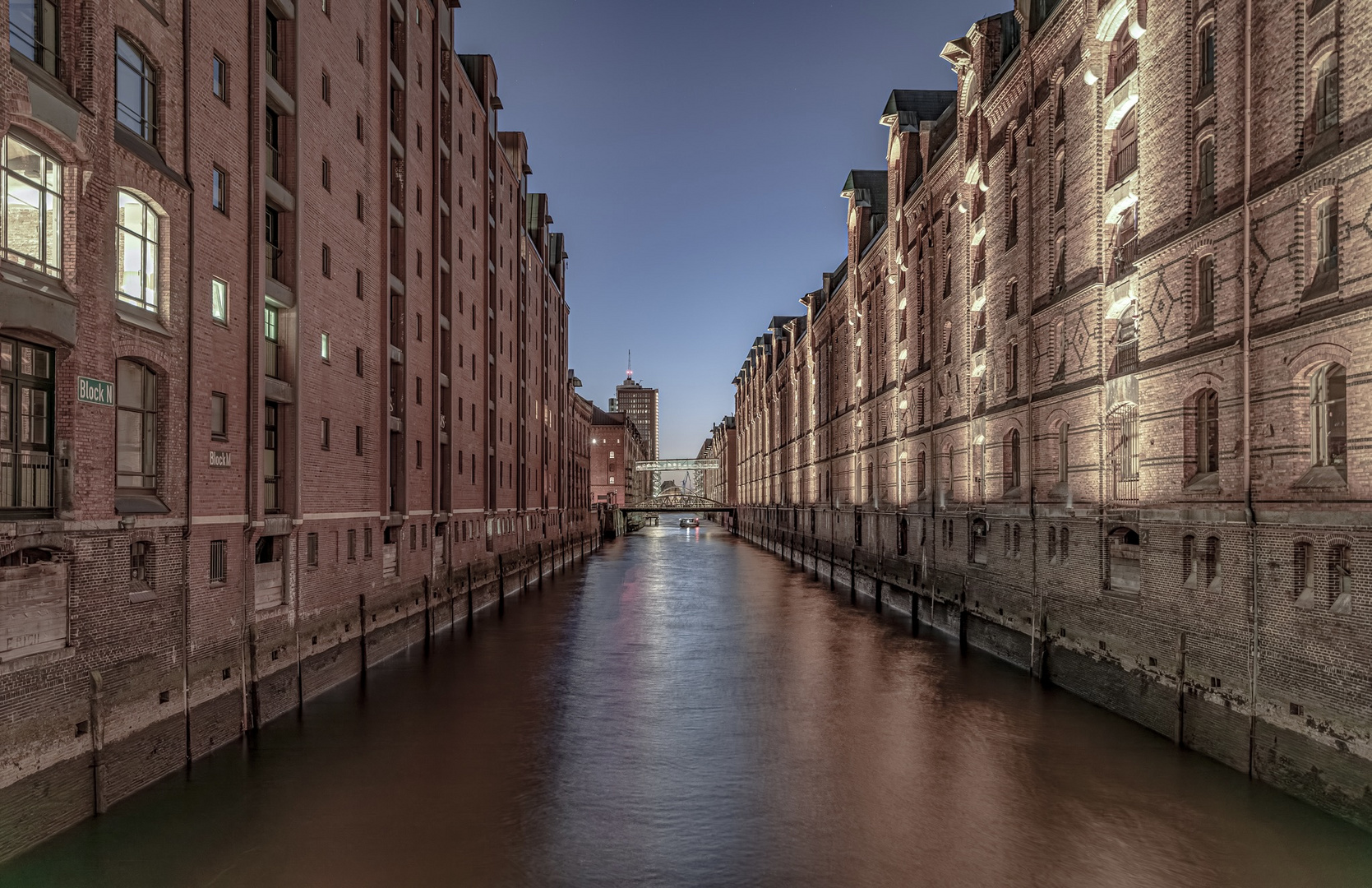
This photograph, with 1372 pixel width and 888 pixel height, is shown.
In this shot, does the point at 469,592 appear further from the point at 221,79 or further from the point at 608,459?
the point at 608,459

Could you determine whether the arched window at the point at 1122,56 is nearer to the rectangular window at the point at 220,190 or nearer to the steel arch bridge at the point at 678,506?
the rectangular window at the point at 220,190

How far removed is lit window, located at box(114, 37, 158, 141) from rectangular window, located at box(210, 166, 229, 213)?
1881mm

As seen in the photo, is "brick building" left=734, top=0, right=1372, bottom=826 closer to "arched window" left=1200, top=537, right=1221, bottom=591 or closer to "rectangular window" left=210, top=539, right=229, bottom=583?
"arched window" left=1200, top=537, right=1221, bottom=591

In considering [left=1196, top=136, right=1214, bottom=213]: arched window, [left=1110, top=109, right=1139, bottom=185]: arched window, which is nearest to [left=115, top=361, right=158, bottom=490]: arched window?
[left=1196, top=136, right=1214, bottom=213]: arched window

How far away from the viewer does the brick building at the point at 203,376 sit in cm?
1066

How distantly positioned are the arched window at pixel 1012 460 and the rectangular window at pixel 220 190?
20.9 metres

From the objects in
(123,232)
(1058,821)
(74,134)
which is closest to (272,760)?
(123,232)

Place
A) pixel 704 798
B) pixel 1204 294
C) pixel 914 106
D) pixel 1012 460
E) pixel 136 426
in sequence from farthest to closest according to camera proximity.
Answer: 1. pixel 914 106
2. pixel 1012 460
3. pixel 1204 294
4. pixel 704 798
5. pixel 136 426

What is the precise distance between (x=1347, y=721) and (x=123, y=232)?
63.4 ft

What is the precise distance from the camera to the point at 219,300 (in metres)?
15.2

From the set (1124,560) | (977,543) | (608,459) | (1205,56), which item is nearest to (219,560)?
(1124,560)

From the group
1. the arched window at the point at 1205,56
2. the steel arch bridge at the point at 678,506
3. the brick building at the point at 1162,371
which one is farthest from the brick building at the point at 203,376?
the steel arch bridge at the point at 678,506

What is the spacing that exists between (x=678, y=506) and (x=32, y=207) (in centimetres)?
12658

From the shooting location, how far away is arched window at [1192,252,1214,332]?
14555 millimetres
